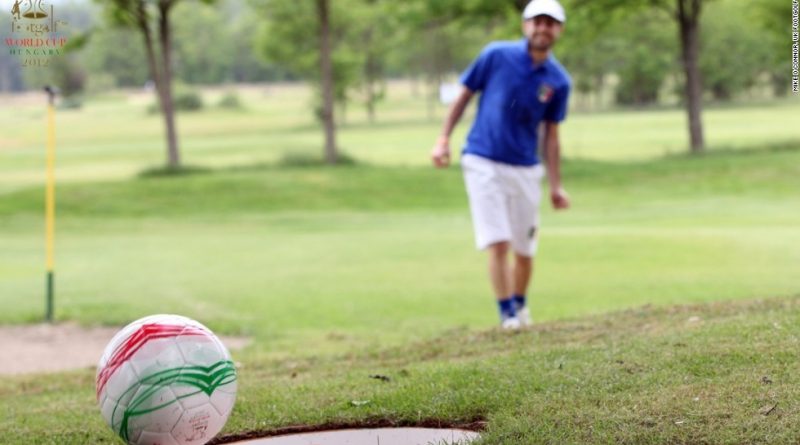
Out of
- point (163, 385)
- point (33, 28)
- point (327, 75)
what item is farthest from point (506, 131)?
point (327, 75)

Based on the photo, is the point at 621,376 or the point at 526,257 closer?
the point at 621,376

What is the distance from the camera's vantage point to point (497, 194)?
28.9 ft

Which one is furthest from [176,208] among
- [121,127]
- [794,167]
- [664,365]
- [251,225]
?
[121,127]

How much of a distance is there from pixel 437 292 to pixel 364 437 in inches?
313

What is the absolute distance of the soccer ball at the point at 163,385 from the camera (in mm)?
4633

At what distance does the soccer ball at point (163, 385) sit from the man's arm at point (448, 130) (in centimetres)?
427

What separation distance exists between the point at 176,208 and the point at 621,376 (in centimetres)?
2399

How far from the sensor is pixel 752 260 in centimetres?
1437

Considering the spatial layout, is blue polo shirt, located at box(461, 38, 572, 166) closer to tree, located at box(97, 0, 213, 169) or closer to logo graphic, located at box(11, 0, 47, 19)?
logo graphic, located at box(11, 0, 47, 19)

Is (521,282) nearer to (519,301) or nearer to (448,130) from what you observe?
(519,301)

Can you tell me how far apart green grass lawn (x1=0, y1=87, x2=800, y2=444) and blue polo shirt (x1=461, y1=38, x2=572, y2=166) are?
4.52 ft

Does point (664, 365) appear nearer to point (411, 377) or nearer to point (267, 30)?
point (411, 377)

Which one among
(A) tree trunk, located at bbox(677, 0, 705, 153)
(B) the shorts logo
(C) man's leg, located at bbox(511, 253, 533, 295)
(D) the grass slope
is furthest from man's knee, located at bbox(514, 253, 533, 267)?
(A) tree trunk, located at bbox(677, 0, 705, 153)

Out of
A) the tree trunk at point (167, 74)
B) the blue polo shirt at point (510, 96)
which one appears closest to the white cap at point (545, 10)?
the blue polo shirt at point (510, 96)
